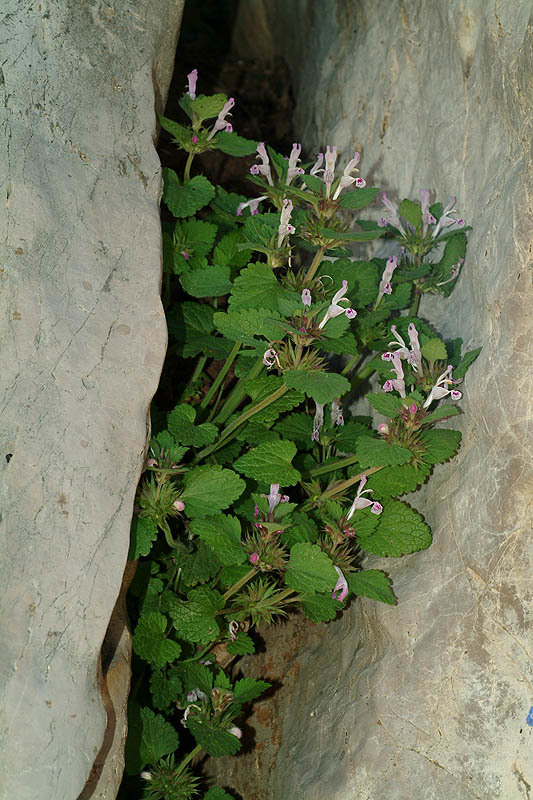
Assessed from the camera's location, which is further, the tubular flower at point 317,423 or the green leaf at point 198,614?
the tubular flower at point 317,423

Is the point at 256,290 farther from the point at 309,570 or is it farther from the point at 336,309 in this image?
the point at 309,570

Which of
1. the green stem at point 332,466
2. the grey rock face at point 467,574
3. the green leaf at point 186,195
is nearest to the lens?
the grey rock face at point 467,574

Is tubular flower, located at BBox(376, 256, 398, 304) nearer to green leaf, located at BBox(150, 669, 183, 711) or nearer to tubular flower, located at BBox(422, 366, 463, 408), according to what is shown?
tubular flower, located at BBox(422, 366, 463, 408)

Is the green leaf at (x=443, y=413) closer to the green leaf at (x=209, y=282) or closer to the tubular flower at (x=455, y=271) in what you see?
the tubular flower at (x=455, y=271)

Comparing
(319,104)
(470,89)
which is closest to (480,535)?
(470,89)

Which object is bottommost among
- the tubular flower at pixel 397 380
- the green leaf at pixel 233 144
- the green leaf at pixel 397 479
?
the green leaf at pixel 397 479

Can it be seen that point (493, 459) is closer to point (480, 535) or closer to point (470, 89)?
point (480, 535)

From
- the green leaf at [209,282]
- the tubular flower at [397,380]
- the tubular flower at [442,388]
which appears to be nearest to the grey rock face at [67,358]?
the green leaf at [209,282]

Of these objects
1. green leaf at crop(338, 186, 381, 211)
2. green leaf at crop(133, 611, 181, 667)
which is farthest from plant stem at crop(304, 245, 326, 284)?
green leaf at crop(133, 611, 181, 667)
